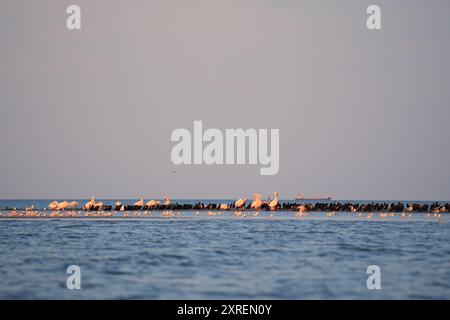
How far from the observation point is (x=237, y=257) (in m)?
36.0

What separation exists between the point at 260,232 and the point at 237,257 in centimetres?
1626

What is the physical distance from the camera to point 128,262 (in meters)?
34.0

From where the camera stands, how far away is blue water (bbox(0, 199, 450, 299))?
26062mm

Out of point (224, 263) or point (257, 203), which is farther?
point (257, 203)

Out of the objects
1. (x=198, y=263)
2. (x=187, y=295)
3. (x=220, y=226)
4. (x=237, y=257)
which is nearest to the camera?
(x=187, y=295)

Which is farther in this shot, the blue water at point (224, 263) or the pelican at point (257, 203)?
the pelican at point (257, 203)

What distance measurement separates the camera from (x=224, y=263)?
33594 mm

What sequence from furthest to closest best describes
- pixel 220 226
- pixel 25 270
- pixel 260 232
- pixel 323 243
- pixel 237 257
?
pixel 220 226 < pixel 260 232 < pixel 323 243 < pixel 237 257 < pixel 25 270

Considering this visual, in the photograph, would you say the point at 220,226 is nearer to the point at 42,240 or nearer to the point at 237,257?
the point at 42,240

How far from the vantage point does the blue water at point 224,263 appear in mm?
26062

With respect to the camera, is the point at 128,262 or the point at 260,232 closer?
the point at 128,262

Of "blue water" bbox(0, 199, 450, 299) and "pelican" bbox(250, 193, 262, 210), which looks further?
"pelican" bbox(250, 193, 262, 210)
